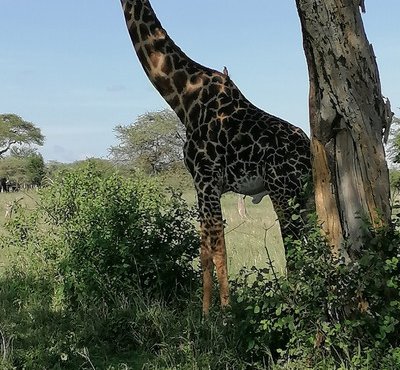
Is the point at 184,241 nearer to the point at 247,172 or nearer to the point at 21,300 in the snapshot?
the point at 247,172

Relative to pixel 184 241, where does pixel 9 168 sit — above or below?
above

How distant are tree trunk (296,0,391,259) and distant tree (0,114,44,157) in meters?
37.5

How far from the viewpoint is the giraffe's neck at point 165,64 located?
5625 millimetres

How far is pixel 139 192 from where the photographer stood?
6.92 metres

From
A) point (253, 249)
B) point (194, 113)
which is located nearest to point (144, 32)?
point (194, 113)

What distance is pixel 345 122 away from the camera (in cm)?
405

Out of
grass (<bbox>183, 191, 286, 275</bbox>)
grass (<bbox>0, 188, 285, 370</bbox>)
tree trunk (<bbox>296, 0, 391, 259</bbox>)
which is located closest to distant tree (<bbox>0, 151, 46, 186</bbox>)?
grass (<bbox>183, 191, 286, 275</bbox>)

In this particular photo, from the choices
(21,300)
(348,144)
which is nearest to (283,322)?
(348,144)

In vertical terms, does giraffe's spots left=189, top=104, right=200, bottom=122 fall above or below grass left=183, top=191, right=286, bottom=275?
above

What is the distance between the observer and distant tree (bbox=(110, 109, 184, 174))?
2722 centimetres

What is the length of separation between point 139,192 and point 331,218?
3.09 metres

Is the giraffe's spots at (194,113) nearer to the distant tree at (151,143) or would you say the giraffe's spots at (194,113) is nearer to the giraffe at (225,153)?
the giraffe at (225,153)

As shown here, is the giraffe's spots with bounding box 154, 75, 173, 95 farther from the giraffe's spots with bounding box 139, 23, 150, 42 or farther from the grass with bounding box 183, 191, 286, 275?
the grass with bounding box 183, 191, 286, 275

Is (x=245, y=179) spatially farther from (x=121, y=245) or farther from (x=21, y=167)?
(x=21, y=167)
